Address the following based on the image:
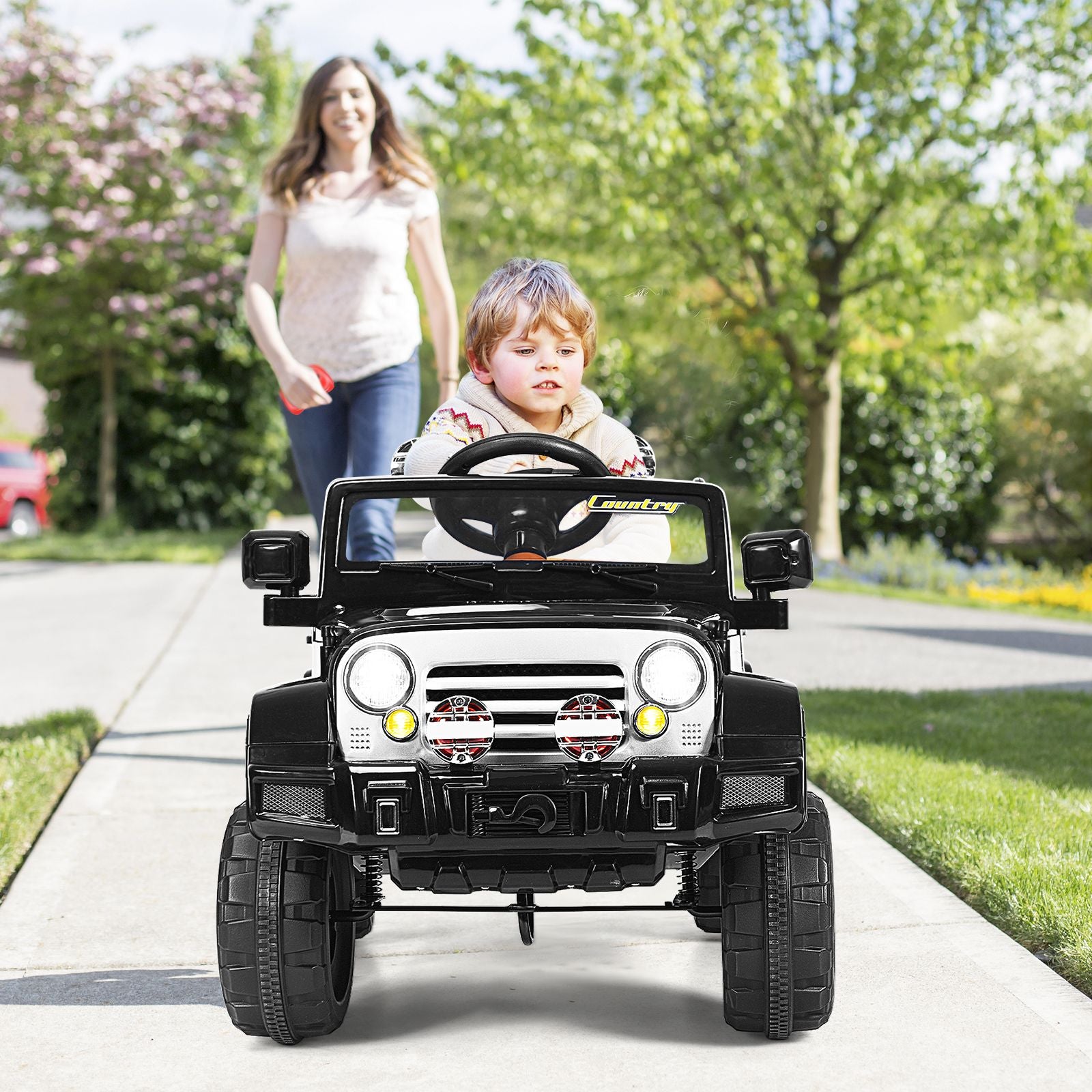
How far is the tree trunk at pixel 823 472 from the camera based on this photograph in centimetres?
1898

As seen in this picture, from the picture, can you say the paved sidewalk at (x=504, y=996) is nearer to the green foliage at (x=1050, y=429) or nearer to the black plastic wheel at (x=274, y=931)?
the black plastic wheel at (x=274, y=931)

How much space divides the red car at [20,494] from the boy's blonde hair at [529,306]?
85.2 ft

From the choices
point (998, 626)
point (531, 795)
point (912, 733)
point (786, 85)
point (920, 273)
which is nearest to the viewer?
point (531, 795)

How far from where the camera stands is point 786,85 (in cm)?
1631

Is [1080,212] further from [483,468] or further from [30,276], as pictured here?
[483,468]

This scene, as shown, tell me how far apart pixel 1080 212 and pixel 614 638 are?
4320 cm

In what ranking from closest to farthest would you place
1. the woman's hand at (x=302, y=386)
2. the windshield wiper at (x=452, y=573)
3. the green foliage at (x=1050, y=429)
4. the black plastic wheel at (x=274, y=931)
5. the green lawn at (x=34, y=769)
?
the black plastic wheel at (x=274, y=931) < the windshield wiper at (x=452, y=573) < the green lawn at (x=34, y=769) < the woman's hand at (x=302, y=386) < the green foliage at (x=1050, y=429)

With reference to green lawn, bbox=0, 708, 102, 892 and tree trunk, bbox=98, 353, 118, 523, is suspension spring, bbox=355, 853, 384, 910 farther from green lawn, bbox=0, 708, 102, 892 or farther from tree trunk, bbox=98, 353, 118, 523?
tree trunk, bbox=98, 353, 118, 523

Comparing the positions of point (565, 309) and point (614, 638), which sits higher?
point (565, 309)

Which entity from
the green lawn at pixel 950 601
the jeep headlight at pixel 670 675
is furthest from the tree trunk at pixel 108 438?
the jeep headlight at pixel 670 675

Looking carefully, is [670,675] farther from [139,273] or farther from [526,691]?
[139,273]

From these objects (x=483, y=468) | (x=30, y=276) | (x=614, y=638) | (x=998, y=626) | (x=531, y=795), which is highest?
(x=30, y=276)

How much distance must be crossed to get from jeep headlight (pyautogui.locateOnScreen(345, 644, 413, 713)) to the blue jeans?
229 cm

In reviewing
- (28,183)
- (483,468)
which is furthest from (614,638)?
(28,183)
